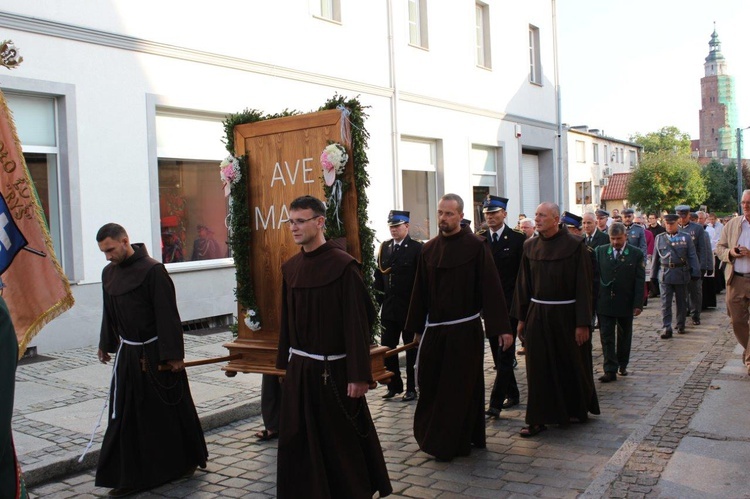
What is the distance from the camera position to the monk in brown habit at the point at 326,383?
187 inches

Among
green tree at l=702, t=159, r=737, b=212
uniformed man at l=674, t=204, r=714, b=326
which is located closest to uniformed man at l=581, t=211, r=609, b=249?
uniformed man at l=674, t=204, r=714, b=326

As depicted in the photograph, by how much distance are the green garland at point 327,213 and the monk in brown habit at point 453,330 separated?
0.59 meters

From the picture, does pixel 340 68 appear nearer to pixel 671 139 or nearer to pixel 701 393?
pixel 701 393

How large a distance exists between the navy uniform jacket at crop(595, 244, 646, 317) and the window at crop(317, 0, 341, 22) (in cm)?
855

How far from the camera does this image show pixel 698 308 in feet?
43.2

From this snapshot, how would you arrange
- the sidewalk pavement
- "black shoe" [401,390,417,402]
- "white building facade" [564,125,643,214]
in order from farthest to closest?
"white building facade" [564,125,643,214], "black shoe" [401,390,417,402], the sidewalk pavement

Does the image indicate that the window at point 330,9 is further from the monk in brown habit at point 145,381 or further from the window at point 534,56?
the monk in brown habit at point 145,381

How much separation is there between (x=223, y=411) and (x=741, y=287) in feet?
19.9

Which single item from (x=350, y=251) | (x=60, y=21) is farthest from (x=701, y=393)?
(x=60, y=21)

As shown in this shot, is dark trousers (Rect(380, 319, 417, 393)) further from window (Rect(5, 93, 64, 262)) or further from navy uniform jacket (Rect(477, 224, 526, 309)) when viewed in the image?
window (Rect(5, 93, 64, 262))

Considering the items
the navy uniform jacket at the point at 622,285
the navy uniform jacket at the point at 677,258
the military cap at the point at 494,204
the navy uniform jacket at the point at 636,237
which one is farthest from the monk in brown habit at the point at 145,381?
the navy uniform jacket at the point at 636,237

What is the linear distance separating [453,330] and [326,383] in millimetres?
1795

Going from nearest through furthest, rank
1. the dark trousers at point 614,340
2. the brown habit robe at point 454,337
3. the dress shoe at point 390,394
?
1. the brown habit robe at point 454,337
2. the dress shoe at point 390,394
3. the dark trousers at point 614,340

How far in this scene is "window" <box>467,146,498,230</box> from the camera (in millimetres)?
20391
